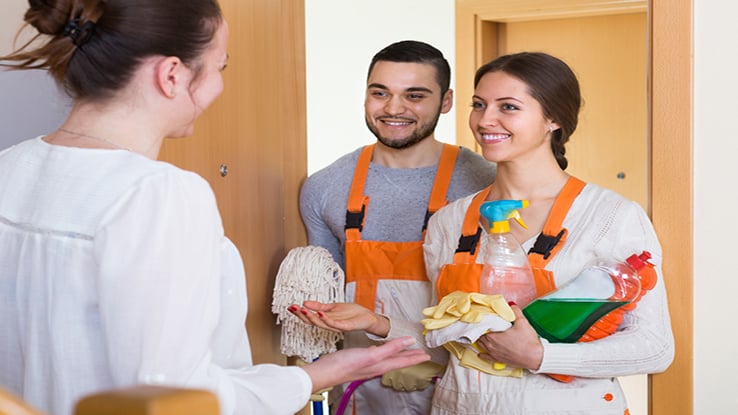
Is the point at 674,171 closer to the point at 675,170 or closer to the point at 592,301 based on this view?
the point at 675,170

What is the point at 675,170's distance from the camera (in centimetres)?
149

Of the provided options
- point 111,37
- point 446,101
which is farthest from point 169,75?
point 446,101

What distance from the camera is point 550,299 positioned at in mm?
1332

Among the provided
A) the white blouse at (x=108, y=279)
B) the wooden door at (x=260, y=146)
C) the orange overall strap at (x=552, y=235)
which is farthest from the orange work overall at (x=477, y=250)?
the white blouse at (x=108, y=279)

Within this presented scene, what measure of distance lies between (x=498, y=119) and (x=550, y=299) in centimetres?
36

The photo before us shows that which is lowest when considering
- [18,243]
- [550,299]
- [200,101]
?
[550,299]

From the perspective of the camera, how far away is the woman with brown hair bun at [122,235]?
2.52 feet

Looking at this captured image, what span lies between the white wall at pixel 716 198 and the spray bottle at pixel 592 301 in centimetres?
18

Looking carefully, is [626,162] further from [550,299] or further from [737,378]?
[550,299]

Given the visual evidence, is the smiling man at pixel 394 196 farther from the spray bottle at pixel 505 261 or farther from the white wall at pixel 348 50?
the white wall at pixel 348 50

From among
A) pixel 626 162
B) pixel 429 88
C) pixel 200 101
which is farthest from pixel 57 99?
pixel 626 162

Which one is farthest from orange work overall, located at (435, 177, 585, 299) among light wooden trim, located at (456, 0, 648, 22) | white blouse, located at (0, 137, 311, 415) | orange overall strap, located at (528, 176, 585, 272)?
light wooden trim, located at (456, 0, 648, 22)

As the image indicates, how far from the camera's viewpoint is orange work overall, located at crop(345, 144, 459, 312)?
1.83m

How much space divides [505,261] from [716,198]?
0.39 meters
